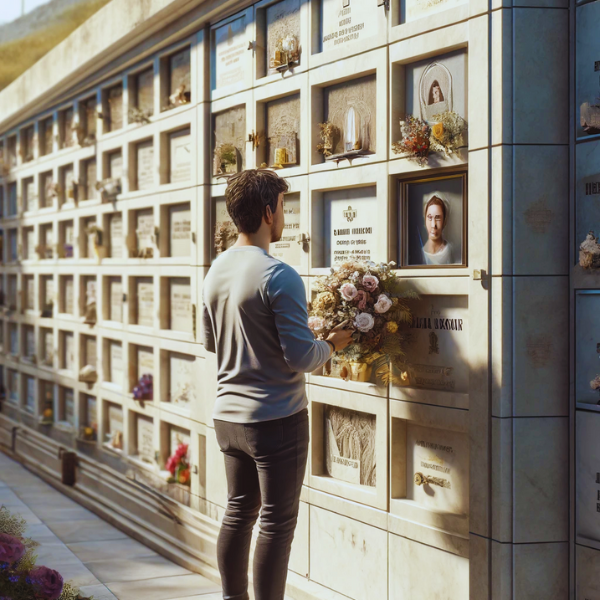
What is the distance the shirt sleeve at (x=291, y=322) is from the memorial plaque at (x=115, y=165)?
376 cm

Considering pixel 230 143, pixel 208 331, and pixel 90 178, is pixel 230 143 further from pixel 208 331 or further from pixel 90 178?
pixel 90 178

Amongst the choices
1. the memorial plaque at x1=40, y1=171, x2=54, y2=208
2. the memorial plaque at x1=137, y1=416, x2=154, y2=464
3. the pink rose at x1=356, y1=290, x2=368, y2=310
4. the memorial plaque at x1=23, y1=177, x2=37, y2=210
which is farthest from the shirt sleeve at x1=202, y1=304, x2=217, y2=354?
the memorial plaque at x1=23, y1=177, x2=37, y2=210

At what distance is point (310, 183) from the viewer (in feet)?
13.7

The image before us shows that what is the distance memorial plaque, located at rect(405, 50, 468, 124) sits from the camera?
11.0ft

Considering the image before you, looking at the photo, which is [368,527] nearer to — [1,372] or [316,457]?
[316,457]

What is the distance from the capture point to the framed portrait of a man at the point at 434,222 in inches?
133

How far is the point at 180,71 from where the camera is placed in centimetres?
557

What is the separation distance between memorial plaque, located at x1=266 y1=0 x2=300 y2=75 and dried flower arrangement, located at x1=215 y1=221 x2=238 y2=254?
2.93 ft

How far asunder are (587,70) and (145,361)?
393cm

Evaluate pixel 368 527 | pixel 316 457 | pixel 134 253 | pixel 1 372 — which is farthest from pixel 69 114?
pixel 368 527

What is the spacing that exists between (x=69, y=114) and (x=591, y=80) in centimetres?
556

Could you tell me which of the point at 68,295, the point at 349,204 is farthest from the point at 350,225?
the point at 68,295

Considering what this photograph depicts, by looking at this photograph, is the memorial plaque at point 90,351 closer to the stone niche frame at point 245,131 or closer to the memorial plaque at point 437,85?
the stone niche frame at point 245,131

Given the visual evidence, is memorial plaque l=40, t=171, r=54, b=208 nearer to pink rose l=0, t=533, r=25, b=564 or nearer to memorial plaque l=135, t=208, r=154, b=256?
memorial plaque l=135, t=208, r=154, b=256
